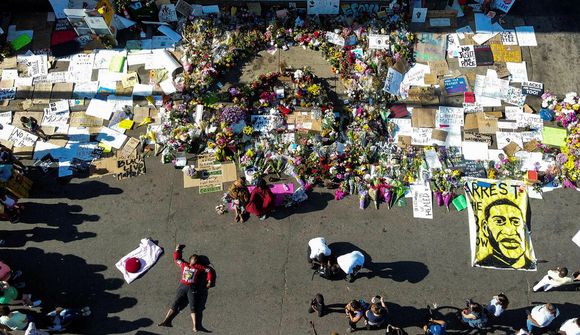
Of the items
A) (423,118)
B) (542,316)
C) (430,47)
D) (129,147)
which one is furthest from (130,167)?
(542,316)

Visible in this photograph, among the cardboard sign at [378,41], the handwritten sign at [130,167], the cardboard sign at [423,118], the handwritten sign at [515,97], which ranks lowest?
the handwritten sign at [130,167]

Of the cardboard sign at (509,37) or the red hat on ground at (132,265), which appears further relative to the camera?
the cardboard sign at (509,37)

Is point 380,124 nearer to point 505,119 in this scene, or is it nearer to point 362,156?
point 362,156

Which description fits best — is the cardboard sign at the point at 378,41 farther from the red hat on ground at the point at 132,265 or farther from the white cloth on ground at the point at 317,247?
the red hat on ground at the point at 132,265

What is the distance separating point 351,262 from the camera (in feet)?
35.0

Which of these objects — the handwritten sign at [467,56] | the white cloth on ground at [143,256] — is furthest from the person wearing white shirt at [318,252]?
the handwritten sign at [467,56]

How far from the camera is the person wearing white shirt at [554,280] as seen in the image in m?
10.2

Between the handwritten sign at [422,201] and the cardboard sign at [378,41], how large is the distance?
4593 mm

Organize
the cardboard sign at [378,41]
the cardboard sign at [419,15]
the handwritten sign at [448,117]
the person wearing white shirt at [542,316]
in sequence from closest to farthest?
1. the person wearing white shirt at [542,316]
2. the handwritten sign at [448,117]
3. the cardboard sign at [378,41]
4. the cardboard sign at [419,15]

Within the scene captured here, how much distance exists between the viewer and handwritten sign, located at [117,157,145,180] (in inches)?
504

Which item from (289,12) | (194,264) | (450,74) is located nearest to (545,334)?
(450,74)

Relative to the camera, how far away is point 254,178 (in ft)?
40.8

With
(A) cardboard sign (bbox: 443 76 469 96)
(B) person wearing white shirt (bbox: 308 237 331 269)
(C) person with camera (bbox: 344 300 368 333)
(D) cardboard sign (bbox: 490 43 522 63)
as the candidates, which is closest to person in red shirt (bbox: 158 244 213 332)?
(B) person wearing white shirt (bbox: 308 237 331 269)

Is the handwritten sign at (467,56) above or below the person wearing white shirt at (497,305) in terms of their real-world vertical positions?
above
